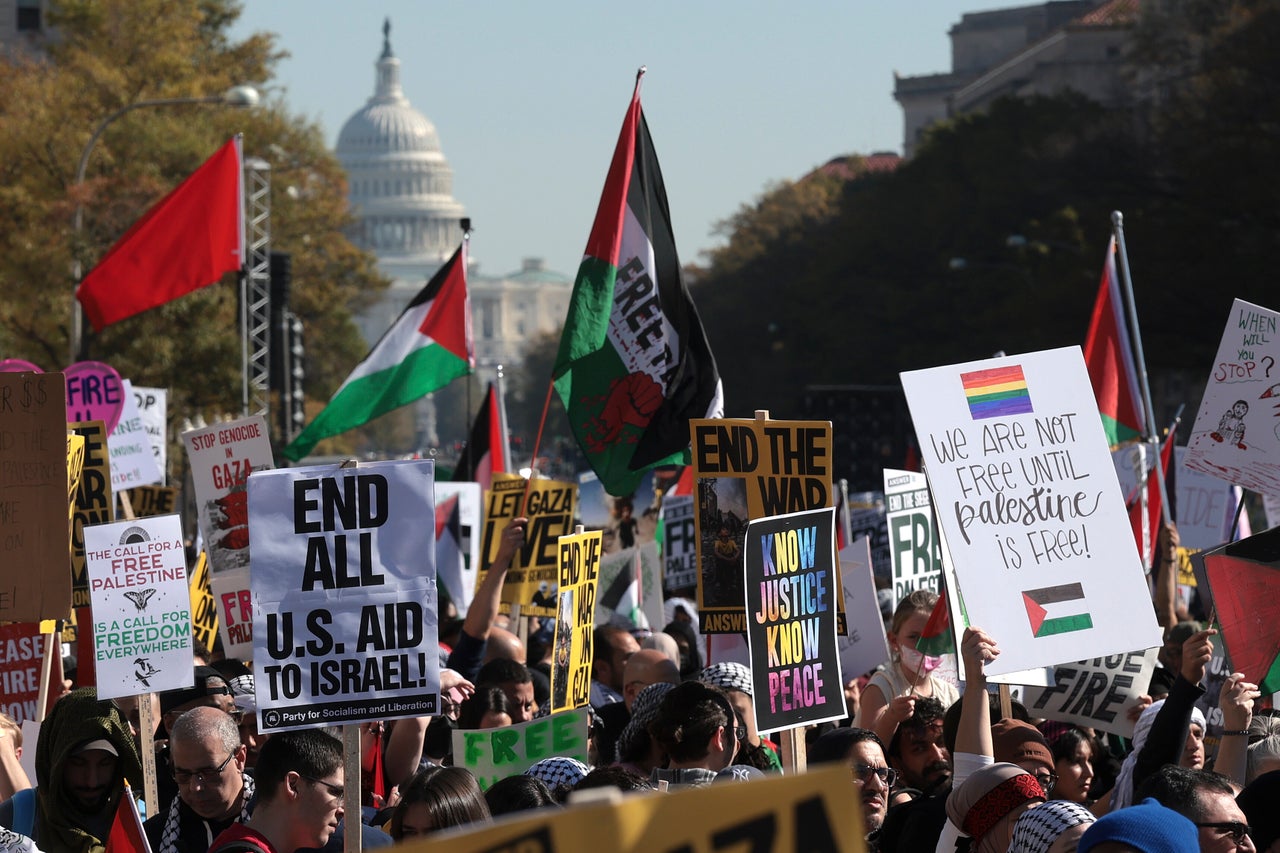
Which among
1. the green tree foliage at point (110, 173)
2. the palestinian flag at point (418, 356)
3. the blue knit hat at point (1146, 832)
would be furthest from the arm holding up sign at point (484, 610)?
the green tree foliage at point (110, 173)

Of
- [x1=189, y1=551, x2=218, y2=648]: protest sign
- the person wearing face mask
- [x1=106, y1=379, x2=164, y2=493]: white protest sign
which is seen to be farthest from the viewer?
[x1=106, y1=379, x2=164, y2=493]: white protest sign

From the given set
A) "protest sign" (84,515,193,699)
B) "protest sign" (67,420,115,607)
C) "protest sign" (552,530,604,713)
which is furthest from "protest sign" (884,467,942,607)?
"protest sign" (84,515,193,699)

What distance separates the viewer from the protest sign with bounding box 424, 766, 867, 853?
253cm

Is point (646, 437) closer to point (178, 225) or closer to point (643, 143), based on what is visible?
point (643, 143)

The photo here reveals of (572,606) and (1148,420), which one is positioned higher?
(1148,420)

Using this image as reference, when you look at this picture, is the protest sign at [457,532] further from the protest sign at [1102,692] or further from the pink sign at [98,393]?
the protest sign at [1102,692]

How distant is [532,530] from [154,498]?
11.4ft

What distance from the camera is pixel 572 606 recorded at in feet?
27.1

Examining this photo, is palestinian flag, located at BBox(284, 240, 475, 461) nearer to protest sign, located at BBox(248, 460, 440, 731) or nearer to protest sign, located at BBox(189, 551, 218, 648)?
protest sign, located at BBox(189, 551, 218, 648)

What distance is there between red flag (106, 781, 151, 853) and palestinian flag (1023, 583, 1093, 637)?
2.44 meters

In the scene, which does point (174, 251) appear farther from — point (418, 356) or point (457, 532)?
point (418, 356)

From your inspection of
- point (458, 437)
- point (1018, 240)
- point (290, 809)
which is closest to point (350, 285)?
point (1018, 240)

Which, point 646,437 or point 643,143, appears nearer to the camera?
point 646,437

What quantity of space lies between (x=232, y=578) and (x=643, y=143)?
9.88ft
